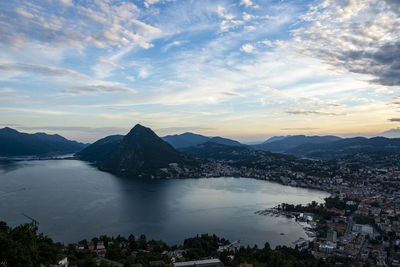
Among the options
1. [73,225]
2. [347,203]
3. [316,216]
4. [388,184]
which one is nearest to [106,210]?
[73,225]

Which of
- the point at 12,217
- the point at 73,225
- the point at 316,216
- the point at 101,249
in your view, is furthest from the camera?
the point at 316,216

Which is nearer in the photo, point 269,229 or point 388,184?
point 269,229

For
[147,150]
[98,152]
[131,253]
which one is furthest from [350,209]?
[98,152]

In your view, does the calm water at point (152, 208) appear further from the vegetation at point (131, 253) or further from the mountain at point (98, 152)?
the mountain at point (98, 152)

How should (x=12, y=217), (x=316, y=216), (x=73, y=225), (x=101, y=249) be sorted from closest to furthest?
(x=101, y=249) < (x=73, y=225) < (x=12, y=217) < (x=316, y=216)

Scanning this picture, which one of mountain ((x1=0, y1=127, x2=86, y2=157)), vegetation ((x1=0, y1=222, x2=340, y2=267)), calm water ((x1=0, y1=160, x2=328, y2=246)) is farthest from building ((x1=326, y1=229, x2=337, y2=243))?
mountain ((x1=0, y1=127, x2=86, y2=157))

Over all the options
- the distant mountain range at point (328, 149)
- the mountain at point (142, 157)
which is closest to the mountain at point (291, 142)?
the distant mountain range at point (328, 149)

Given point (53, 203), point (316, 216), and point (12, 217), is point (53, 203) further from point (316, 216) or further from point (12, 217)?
point (316, 216)

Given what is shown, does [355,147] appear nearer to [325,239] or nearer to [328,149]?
[328,149]
